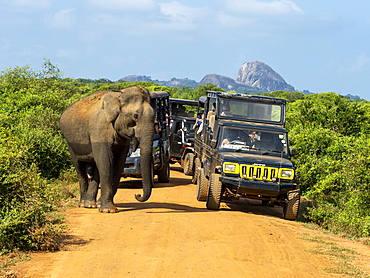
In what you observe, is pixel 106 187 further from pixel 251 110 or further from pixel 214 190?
pixel 251 110

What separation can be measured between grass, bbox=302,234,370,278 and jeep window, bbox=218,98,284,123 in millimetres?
4791

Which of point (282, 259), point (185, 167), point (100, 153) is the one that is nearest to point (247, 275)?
point (282, 259)

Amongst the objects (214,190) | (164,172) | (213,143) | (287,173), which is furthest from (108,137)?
(164,172)

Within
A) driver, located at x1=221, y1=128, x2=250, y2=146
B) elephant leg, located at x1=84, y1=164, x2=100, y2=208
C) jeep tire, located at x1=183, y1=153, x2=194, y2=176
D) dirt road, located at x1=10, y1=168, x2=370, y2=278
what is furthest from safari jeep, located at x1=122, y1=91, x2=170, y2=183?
elephant leg, located at x1=84, y1=164, x2=100, y2=208

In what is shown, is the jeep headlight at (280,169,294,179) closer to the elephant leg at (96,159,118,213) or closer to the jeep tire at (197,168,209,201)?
the jeep tire at (197,168,209,201)

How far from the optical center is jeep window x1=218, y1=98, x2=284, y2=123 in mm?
15508

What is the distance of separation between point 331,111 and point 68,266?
15.4 metres

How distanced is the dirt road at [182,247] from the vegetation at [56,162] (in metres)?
0.58

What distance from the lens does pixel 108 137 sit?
486 inches

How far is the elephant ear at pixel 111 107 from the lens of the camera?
12320mm

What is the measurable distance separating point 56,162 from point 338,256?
1069 centimetres

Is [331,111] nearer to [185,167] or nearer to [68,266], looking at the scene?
[185,167]

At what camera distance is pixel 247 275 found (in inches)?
305

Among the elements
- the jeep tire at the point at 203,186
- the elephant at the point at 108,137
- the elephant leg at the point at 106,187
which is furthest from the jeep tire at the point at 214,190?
the elephant leg at the point at 106,187
